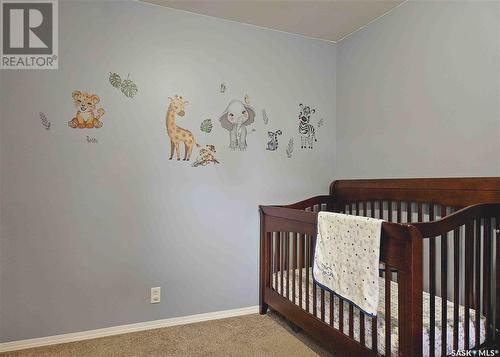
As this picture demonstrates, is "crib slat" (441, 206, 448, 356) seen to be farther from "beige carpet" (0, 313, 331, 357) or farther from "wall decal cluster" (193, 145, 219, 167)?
"wall decal cluster" (193, 145, 219, 167)

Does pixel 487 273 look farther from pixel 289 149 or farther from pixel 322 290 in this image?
pixel 289 149

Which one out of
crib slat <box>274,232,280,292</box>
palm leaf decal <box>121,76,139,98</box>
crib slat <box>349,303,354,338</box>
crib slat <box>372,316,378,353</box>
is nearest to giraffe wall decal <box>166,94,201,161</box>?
palm leaf decal <box>121,76,139,98</box>

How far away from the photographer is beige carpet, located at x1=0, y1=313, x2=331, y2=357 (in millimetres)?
1924

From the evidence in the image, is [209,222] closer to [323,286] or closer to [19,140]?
[323,286]

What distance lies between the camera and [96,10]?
2.13 m

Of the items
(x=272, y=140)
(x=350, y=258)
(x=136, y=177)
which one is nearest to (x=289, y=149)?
(x=272, y=140)

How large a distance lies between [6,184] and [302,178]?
6.75ft

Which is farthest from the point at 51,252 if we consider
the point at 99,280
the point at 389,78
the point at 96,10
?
the point at 389,78

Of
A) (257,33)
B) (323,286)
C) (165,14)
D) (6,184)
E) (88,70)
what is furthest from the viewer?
(257,33)

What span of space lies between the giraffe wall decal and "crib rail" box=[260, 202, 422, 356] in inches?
28.8

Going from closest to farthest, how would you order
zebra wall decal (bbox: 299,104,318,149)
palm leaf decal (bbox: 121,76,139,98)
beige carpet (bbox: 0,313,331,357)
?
beige carpet (bbox: 0,313,331,357) < palm leaf decal (bbox: 121,76,139,98) < zebra wall decal (bbox: 299,104,318,149)

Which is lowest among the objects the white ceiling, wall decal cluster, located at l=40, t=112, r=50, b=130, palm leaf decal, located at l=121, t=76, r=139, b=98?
wall decal cluster, located at l=40, t=112, r=50, b=130

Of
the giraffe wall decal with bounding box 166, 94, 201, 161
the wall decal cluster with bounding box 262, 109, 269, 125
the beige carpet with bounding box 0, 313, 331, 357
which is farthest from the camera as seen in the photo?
the wall decal cluster with bounding box 262, 109, 269, 125

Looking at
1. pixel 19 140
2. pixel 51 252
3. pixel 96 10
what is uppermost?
pixel 96 10
